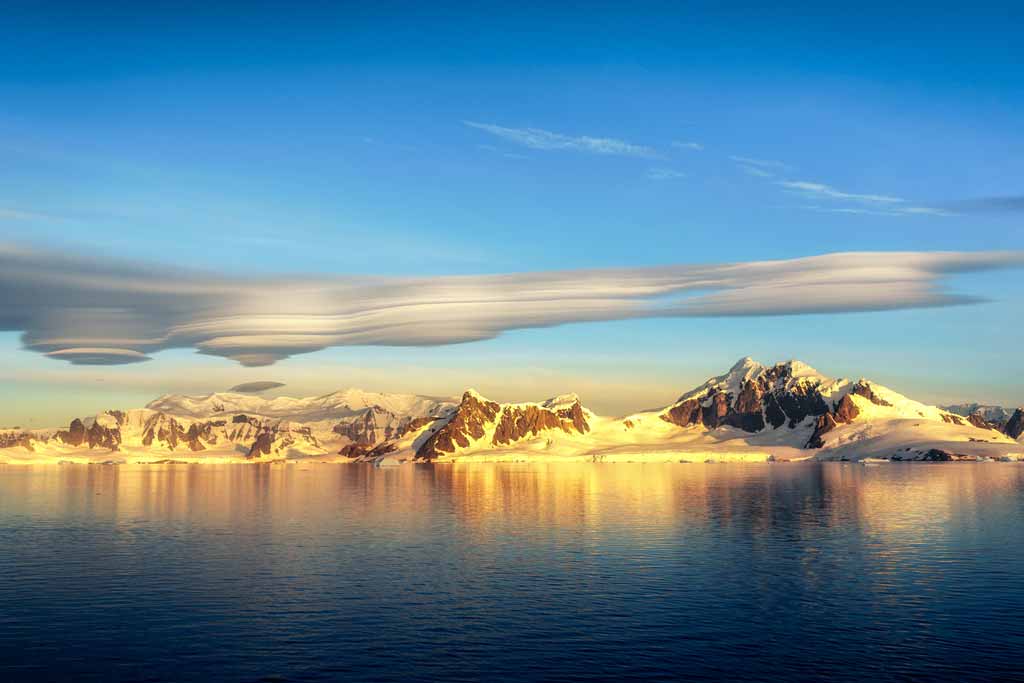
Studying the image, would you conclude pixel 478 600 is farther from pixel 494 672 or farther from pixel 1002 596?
pixel 1002 596

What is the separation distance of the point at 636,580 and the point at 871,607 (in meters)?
18.1

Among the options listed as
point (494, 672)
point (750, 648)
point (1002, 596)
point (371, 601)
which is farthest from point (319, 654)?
point (1002, 596)

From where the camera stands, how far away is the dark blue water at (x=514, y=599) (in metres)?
49.1

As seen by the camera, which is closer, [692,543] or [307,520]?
[692,543]

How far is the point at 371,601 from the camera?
65.0 meters

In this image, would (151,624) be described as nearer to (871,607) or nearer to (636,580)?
(636,580)

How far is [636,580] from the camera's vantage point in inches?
2896

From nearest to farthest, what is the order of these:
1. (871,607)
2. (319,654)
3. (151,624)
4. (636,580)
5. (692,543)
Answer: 1. (319,654)
2. (151,624)
3. (871,607)
4. (636,580)
5. (692,543)

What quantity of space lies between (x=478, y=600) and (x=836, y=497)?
129m

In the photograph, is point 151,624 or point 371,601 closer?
point 151,624

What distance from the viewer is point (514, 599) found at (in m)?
66.3

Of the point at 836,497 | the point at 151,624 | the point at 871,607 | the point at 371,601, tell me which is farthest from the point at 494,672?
the point at 836,497

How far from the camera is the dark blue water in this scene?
4909 cm

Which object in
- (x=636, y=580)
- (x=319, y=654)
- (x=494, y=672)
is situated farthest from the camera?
(x=636, y=580)
